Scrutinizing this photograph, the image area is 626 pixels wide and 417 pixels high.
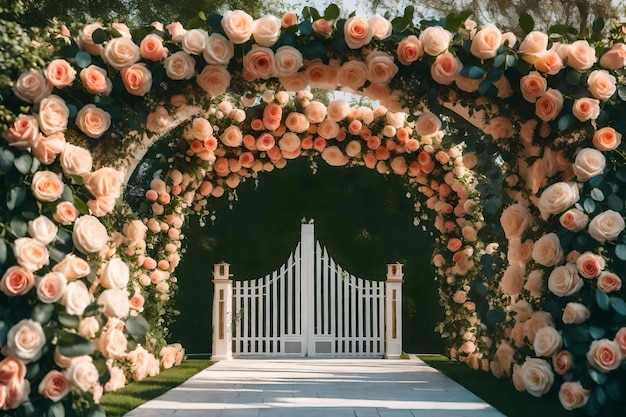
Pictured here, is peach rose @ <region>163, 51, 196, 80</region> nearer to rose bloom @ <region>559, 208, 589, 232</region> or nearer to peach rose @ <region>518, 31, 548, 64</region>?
peach rose @ <region>518, 31, 548, 64</region>

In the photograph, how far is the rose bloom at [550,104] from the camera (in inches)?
173

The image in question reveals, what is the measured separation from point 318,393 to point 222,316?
3.75 metres

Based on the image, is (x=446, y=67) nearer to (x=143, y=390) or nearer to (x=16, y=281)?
(x=16, y=281)

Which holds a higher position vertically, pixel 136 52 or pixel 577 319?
pixel 136 52

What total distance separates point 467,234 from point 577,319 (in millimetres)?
3787

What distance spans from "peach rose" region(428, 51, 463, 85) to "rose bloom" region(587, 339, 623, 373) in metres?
1.64

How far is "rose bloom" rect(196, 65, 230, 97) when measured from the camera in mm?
4465

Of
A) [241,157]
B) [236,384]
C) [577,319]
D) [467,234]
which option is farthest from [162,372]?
[577,319]

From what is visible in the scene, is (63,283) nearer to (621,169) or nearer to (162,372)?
(621,169)

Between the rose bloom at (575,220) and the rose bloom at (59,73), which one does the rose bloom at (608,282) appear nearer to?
the rose bloom at (575,220)

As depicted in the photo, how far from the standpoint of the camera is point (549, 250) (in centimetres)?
434

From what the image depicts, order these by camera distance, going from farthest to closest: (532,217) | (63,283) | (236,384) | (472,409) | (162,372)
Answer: (162,372) → (236,384) → (472,409) → (532,217) → (63,283)

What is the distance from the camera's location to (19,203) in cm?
390

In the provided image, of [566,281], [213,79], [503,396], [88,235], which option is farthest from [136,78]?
[503,396]
